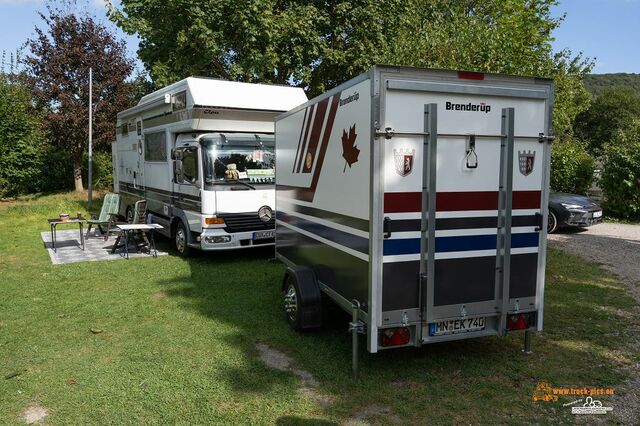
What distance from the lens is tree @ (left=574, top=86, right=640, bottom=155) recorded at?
49594 millimetres

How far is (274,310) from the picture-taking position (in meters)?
6.52

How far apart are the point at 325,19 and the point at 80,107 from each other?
11630 millimetres

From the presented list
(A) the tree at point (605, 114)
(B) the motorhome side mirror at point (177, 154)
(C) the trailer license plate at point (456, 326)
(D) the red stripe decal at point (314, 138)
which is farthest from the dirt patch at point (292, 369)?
(A) the tree at point (605, 114)

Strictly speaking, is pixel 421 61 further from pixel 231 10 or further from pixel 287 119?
pixel 231 10

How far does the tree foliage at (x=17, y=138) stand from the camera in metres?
19.5

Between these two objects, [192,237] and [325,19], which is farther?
[325,19]

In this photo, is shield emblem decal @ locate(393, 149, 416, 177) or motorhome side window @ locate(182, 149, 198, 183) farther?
motorhome side window @ locate(182, 149, 198, 183)

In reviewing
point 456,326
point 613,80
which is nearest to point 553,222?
point 456,326

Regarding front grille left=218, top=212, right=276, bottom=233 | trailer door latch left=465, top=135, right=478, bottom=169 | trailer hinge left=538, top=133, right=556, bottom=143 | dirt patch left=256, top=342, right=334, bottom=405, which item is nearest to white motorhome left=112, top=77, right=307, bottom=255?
front grille left=218, top=212, right=276, bottom=233

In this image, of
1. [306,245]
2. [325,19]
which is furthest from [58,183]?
[306,245]

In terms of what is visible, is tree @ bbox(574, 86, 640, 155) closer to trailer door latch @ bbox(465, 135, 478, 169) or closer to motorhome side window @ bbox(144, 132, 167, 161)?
motorhome side window @ bbox(144, 132, 167, 161)

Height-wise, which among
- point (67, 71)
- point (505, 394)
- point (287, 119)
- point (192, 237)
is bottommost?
point (505, 394)

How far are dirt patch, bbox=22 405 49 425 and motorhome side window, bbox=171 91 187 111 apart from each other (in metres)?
6.29

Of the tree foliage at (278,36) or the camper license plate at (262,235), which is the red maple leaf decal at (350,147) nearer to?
the camper license plate at (262,235)
